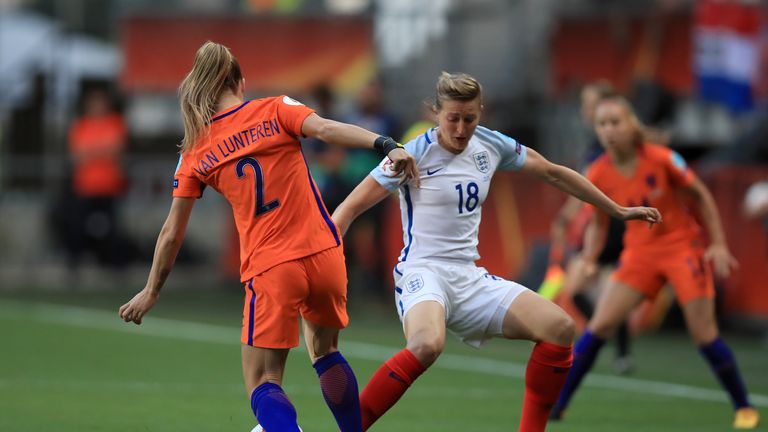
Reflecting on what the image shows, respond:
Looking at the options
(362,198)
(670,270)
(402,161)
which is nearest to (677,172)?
(670,270)

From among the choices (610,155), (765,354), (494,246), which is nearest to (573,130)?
(494,246)

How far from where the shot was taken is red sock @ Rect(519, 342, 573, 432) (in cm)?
778

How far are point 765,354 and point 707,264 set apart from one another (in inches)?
183

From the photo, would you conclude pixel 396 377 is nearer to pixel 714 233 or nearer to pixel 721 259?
pixel 721 259

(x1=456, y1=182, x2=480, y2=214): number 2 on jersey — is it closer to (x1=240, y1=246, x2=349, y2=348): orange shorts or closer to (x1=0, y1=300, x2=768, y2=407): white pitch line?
(x1=240, y1=246, x2=349, y2=348): orange shorts

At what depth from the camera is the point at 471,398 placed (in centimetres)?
1100

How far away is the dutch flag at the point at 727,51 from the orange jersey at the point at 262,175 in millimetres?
10497

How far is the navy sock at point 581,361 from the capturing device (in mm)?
9812

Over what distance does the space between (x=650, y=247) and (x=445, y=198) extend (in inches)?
102

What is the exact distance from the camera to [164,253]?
7.48 m

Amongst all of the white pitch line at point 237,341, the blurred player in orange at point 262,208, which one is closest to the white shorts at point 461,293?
the blurred player in orange at point 262,208

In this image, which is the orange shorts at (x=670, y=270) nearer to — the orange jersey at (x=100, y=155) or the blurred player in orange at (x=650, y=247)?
the blurred player in orange at (x=650, y=247)

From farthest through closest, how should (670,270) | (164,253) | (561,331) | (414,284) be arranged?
(670,270) < (414,284) < (561,331) < (164,253)

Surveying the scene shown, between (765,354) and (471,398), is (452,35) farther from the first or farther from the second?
(471,398)
